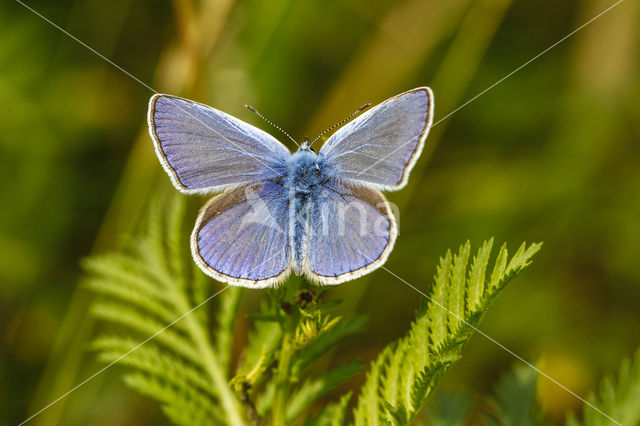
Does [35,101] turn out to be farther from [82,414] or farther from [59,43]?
[82,414]

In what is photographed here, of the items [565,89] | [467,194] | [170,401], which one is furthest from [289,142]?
[170,401]

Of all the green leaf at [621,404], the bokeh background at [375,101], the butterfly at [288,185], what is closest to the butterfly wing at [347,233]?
the butterfly at [288,185]

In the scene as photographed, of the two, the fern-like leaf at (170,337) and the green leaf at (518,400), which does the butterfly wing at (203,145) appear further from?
the green leaf at (518,400)

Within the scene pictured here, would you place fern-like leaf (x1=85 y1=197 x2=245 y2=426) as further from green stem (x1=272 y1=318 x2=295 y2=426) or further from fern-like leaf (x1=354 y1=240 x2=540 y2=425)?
fern-like leaf (x1=354 y1=240 x2=540 y2=425)

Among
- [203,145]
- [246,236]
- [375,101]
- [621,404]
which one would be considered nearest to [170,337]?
[246,236]

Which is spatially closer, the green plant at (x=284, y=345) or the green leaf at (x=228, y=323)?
the green plant at (x=284, y=345)

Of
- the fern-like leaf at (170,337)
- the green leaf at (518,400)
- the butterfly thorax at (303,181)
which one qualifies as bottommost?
the fern-like leaf at (170,337)

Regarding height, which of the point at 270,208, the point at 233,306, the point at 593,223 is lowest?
the point at 233,306
